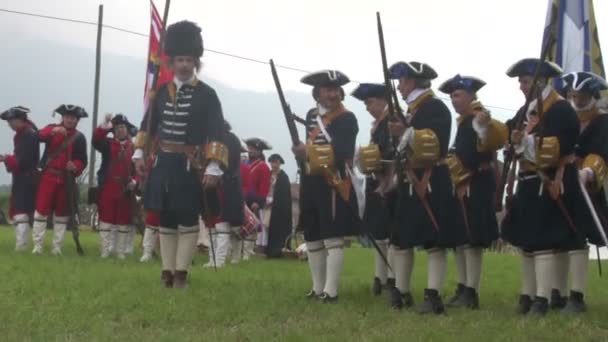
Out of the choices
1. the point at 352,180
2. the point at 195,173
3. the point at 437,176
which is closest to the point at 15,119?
the point at 195,173

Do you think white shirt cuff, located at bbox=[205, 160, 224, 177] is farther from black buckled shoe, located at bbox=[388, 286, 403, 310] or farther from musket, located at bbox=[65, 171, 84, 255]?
musket, located at bbox=[65, 171, 84, 255]

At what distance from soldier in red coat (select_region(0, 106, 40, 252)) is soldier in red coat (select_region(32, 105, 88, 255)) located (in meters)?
0.28

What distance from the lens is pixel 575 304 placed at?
7.70 metres

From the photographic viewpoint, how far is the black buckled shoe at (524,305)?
25.2 ft

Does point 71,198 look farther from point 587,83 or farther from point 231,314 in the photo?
point 587,83

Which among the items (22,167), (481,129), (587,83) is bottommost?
→ (22,167)

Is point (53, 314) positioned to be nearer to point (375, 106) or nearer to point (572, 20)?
point (375, 106)

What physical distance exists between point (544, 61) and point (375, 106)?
2065 mm

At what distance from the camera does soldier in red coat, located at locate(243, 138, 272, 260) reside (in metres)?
15.9

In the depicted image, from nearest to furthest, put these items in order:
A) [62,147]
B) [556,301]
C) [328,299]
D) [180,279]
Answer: [556,301] < [328,299] < [180,279] < [62,147]

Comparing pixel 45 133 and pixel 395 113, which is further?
pixel 45 133

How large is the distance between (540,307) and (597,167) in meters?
1.17

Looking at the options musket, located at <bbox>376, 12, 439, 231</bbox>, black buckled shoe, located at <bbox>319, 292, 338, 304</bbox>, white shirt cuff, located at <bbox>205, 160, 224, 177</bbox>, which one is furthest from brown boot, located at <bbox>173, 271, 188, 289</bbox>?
musket, located at <bbox>376, 12, 439, 231</bbox>

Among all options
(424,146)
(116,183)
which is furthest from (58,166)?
(424,146)
